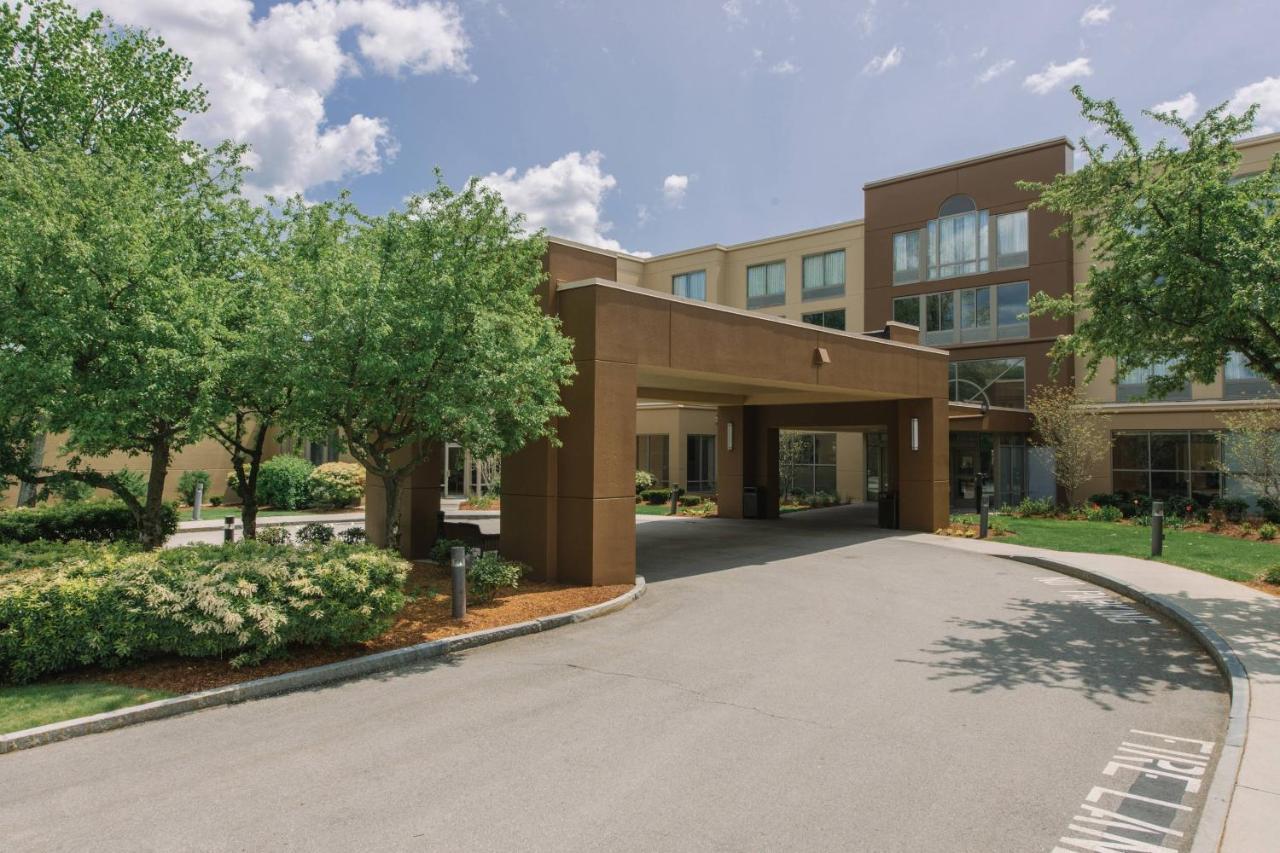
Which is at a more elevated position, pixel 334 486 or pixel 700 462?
pixel 700 462

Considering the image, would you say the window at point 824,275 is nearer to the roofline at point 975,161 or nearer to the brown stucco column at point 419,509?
the roofline at point 975,161

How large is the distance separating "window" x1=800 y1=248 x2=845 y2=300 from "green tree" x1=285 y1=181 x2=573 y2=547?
27888mm

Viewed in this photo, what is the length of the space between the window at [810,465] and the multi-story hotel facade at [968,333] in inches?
2.6

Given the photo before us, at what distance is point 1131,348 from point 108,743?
1430 cm

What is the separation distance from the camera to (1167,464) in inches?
1087

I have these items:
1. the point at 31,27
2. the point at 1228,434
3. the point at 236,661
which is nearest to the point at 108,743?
the point at 236,661

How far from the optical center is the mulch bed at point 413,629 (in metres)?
7.81

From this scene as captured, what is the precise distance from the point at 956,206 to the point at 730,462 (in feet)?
54.0

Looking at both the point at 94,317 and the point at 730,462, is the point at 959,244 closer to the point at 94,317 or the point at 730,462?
the point at 730,462

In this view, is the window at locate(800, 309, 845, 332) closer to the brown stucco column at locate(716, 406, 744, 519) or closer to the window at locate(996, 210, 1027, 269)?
the window at locate(996, 210, 1027, 269)

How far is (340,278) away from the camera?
32.3ft

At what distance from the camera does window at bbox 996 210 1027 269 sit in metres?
31.6

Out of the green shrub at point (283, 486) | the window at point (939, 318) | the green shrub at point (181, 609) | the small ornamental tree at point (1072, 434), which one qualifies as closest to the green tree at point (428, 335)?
the green shrub at point (181, 609)

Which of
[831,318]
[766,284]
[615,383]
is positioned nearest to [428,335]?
[615,383]
